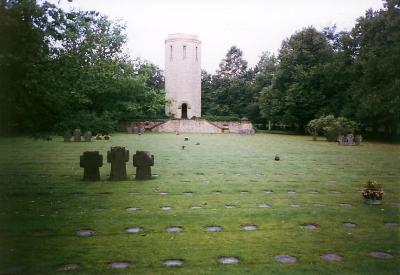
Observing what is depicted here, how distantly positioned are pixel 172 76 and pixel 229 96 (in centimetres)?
1219

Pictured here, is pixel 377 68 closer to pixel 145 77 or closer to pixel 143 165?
pixel 143 165

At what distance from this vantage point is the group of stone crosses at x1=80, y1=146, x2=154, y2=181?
416 inches

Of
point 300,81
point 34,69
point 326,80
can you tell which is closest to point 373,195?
point 34,69

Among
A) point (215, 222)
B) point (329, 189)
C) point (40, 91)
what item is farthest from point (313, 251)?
point (40, 91)

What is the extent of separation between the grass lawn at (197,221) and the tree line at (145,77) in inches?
97.8

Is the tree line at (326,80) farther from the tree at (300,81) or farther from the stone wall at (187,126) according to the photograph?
the stone wall at (187,126)

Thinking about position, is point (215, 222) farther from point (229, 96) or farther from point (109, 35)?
point (229, 96)

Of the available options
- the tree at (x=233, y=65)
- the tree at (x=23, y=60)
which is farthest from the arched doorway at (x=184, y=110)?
the tree at (x=23, y=60)

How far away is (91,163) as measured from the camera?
34.7 ft

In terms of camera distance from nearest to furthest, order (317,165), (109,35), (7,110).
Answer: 1. (7,110)
2. (317,165)
3. (109,35)

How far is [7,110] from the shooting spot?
917cm

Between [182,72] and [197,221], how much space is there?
1994 inches

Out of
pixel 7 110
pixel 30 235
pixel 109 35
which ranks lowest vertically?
pixel 30 235

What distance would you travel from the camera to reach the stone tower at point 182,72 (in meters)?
56.0
